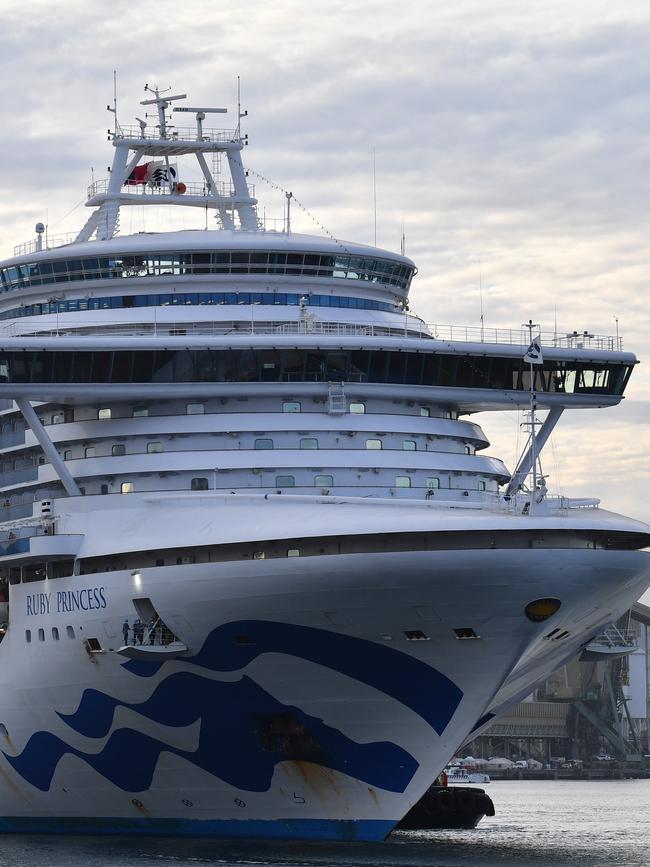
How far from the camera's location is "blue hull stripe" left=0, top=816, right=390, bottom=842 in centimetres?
3522

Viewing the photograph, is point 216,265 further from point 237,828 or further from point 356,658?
point 237,828

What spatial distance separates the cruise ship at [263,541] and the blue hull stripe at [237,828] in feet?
0.20

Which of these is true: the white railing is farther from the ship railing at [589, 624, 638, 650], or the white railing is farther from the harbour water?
the harbour water

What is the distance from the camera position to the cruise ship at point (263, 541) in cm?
3369

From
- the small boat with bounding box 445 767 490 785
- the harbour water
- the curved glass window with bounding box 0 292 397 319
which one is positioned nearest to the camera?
the harbour water

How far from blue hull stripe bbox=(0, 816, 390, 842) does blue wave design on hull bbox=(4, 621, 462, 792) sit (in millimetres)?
793

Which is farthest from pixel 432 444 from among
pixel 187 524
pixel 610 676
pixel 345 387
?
pixel 610 676

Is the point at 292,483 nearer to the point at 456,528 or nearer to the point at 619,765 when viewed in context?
the point at 456,528

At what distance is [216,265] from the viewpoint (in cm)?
4256

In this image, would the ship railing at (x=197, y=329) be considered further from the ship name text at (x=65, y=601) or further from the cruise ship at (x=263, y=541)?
the ship name text at (x=65, y=601)

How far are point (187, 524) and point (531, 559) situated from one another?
6765 mm

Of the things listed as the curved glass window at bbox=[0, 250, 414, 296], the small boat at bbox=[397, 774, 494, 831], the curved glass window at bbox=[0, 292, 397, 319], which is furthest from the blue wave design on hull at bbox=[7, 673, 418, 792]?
the curved glass window at bbox=[0, 250, 414, 296]

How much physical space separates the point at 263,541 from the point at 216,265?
34.9 feet

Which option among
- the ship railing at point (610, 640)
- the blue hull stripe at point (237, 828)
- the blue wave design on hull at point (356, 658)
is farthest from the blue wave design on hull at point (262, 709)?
the ship railing at point (610, 640)
